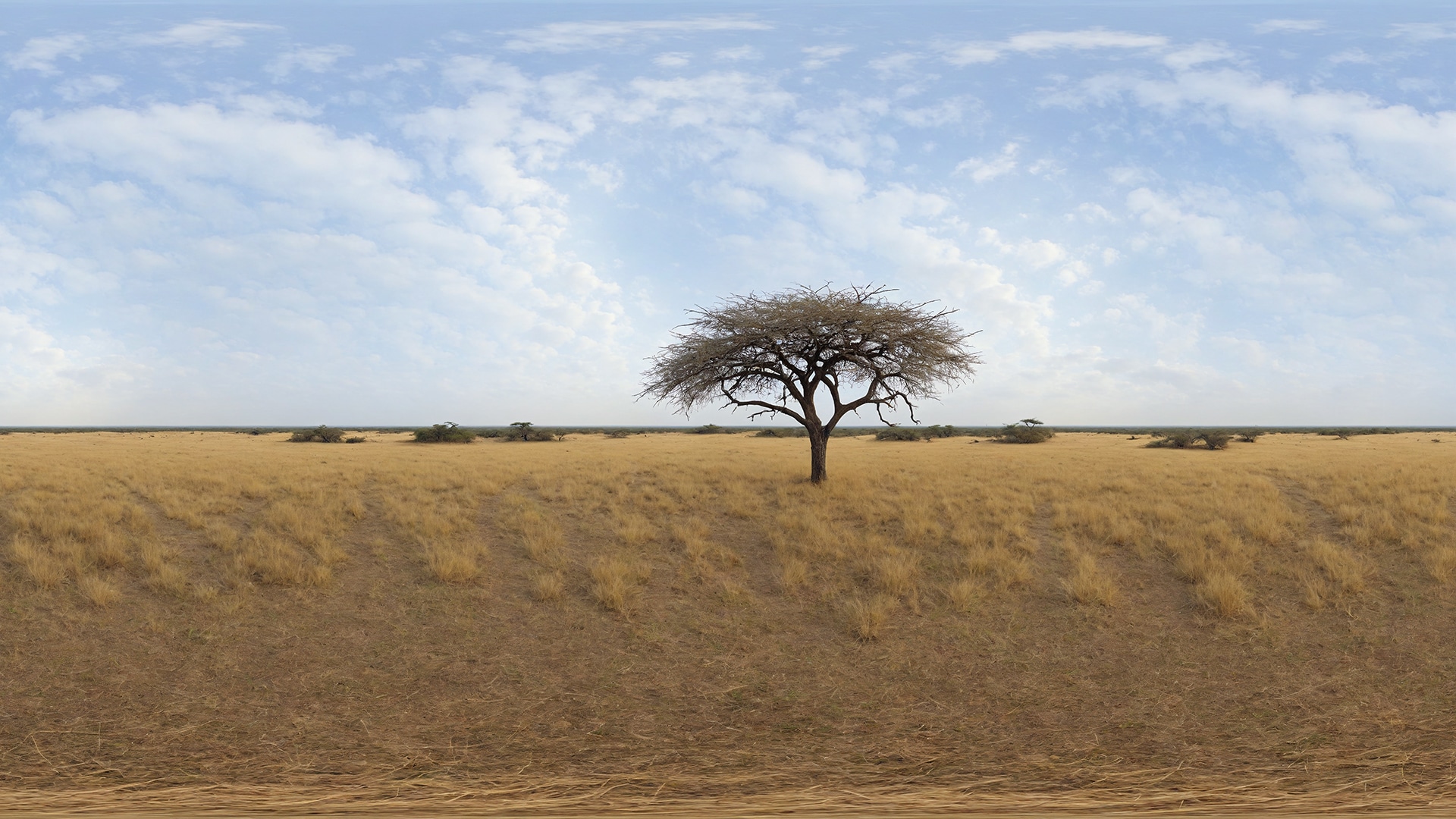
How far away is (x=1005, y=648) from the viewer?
A: 9.71 meters

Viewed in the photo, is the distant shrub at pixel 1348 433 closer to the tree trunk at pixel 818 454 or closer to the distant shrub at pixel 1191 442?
the distant shrub at pixel 1191 442

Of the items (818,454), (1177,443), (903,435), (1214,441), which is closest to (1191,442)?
(1177,443)

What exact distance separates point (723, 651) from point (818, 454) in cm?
1275

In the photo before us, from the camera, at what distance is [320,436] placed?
214ft

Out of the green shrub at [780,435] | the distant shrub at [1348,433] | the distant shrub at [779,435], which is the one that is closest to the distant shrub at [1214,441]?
the distant shrub at [1348,433]

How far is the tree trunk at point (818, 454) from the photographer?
855 inches

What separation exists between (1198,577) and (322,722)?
13.2 m

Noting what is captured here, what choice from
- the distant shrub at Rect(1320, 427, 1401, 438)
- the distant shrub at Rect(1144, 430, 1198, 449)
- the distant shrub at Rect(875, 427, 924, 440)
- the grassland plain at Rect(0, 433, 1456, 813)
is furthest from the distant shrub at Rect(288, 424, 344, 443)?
the distant shrub at Rect(1320, 427, 1401, 438)

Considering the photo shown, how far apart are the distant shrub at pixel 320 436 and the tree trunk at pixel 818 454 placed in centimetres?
5426

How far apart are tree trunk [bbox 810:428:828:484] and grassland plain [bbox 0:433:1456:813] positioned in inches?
152

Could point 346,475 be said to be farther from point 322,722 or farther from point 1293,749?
point 1293,749

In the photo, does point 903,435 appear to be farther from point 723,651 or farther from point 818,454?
point 723,651

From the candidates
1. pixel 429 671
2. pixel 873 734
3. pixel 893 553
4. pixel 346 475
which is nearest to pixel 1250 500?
pixel 893 553

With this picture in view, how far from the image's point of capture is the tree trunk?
21.7 metres
